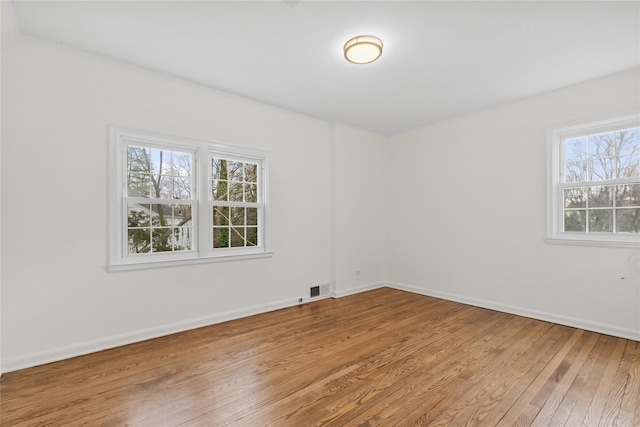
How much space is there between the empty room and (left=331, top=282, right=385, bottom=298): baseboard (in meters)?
0.09

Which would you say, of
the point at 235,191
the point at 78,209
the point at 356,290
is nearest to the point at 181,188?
the point at 235,191

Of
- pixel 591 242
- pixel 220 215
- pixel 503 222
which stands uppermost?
pixel 220 215

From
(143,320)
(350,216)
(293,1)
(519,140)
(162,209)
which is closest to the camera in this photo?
(293,1)

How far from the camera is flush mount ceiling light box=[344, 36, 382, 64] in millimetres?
2453

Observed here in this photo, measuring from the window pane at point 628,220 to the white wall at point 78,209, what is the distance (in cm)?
423

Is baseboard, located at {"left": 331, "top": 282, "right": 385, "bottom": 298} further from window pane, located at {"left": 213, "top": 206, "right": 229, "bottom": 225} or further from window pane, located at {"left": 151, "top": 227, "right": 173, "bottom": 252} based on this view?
window pane, located at {"left": 151, "top": 227, "right": 173, "bottom": 252}

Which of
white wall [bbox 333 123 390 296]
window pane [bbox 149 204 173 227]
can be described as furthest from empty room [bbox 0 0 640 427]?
white wall [bbox 333 123 390 296]

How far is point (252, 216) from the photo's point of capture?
3.89 m

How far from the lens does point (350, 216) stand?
4.78m

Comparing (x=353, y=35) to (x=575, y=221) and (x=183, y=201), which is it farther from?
(x=575, y=221)

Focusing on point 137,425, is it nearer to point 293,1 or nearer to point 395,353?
point 395,353

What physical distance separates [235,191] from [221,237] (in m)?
0.61

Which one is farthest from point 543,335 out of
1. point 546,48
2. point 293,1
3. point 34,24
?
point 34,24

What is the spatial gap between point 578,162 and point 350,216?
9.63 ft
